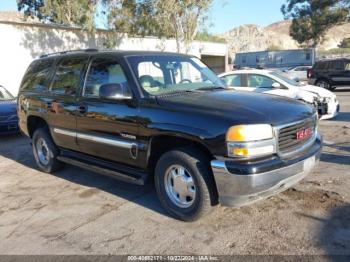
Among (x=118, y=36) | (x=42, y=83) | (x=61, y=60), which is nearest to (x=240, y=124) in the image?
(x=61, y=60)

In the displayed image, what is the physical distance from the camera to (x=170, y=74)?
5.12 meters

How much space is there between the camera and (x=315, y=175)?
5.74m

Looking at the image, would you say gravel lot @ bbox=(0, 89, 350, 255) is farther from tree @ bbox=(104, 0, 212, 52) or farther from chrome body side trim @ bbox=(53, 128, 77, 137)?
tree @ bbox=(104, 0, 212, 52)

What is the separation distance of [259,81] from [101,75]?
21.2 feet

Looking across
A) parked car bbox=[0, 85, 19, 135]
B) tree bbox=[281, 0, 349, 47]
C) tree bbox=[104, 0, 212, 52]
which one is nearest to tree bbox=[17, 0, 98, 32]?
tree bbox=[104, 0, 212, 52]

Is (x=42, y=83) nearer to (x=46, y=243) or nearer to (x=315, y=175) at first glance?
(x=46, y=243)

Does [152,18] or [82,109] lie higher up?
[152,18]

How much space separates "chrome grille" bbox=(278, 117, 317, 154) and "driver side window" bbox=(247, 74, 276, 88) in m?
6.36

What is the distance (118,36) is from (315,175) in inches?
705

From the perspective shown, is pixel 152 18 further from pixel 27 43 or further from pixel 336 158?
pixel 336 158

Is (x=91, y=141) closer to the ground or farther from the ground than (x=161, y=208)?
farther from the ground

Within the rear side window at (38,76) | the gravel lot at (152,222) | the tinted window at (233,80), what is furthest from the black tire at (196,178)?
the tinted window at (233,80)

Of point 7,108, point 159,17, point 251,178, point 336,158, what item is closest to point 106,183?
point 251,178

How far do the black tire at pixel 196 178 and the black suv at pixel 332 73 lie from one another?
17.5 metres
